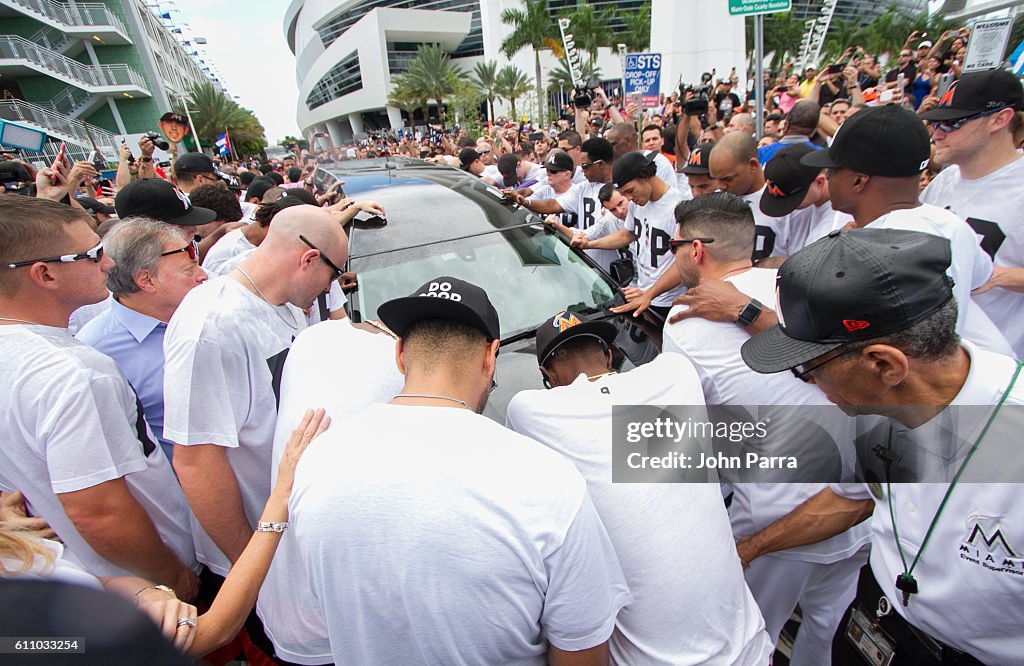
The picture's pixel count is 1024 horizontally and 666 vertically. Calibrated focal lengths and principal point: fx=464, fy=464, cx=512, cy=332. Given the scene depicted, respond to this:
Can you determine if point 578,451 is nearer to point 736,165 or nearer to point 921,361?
point 921,361

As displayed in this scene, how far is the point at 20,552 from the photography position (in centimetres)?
94

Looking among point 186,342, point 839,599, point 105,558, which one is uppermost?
point 186,342

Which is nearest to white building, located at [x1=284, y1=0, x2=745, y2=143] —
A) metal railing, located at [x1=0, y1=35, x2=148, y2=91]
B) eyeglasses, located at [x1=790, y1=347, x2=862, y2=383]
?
metal railing, located at [x1=0, y1=35, x2=148, y2=91]

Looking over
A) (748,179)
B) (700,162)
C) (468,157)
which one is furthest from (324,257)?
(468,157)

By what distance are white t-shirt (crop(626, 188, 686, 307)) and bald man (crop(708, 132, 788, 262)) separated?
413mm

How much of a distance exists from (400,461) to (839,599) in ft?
6.66

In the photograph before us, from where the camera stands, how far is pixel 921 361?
3.65 feet

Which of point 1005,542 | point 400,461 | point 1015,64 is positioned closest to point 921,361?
point 1005,542

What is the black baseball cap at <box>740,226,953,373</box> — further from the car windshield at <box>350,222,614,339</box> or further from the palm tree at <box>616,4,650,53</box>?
the palm tree at <box>616,4,650,53</box>

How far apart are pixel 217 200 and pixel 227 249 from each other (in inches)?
18.4

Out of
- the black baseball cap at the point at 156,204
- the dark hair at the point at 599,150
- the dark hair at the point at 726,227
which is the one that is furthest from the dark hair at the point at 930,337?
the dark hair at the point at 599,150

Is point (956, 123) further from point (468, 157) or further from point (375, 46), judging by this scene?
point (375, 46)

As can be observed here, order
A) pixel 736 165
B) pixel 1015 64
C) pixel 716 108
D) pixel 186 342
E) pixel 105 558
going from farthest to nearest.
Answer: pixel 716 108 < pixel 1015 64 < pixel 736 165 < pixel 186 342 < pixel 105 558

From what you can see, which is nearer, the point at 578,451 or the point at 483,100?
the point at 578,451
